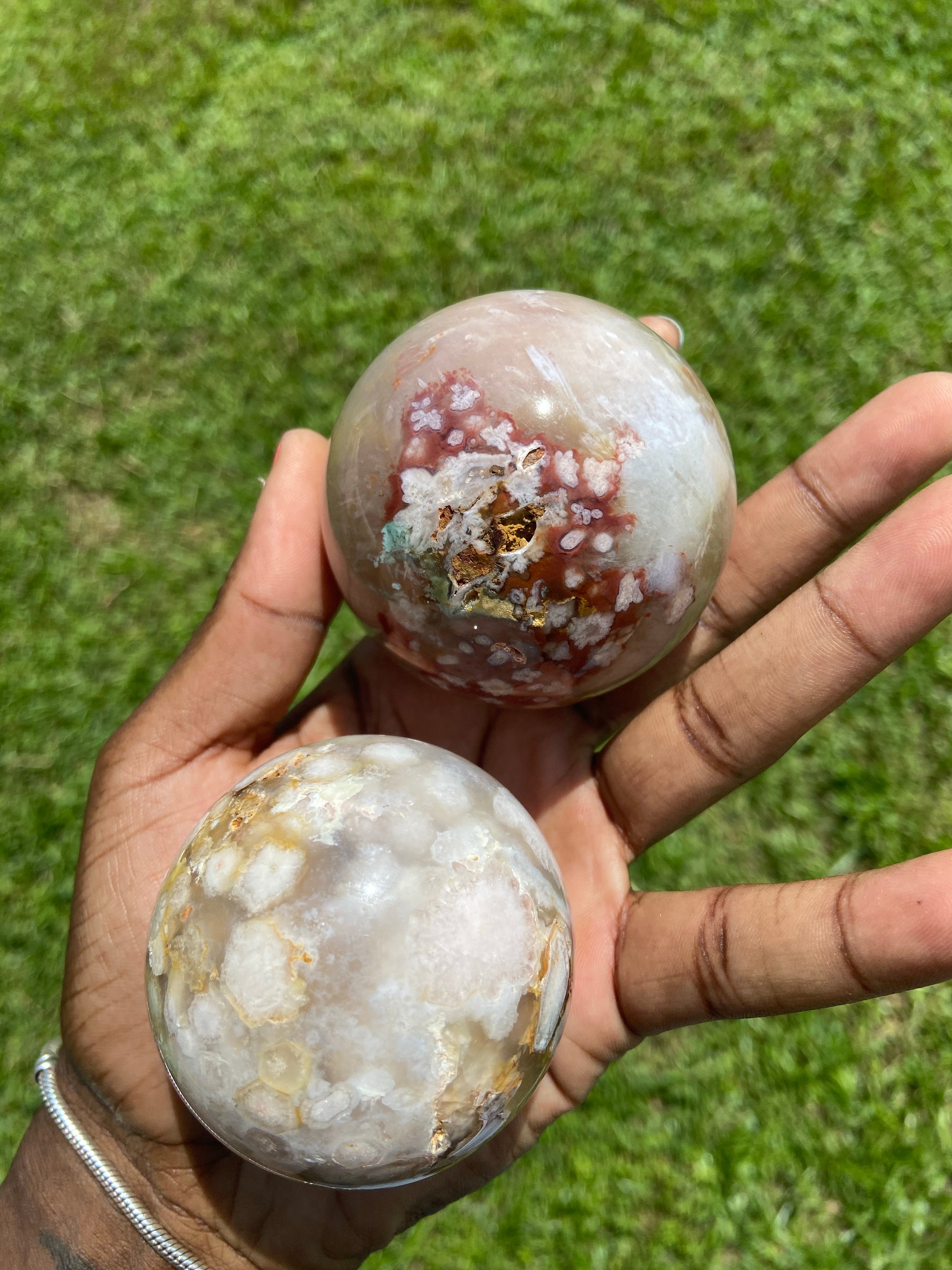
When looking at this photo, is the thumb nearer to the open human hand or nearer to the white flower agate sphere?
the open human hand

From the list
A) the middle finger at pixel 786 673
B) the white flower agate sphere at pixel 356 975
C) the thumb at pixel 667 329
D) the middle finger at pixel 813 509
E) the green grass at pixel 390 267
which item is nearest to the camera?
the white flower agate sphere at pixel 356 975

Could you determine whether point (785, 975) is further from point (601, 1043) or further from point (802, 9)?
point (802, 9)

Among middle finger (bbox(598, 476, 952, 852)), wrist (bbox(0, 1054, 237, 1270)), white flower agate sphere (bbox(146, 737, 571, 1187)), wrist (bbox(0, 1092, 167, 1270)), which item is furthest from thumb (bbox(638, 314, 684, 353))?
wrist (bbox(0, 1092, 167, 1270))

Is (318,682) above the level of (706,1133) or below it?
above

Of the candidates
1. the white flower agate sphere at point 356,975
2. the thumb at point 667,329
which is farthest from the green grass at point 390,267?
the white flower agate sphere at point 356,975

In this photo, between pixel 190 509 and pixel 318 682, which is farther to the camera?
pixel 190 509

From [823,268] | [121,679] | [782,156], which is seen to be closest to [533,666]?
[121,679]

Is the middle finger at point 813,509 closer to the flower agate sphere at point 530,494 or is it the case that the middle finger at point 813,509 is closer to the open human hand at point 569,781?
the open human hand at point 569,781
